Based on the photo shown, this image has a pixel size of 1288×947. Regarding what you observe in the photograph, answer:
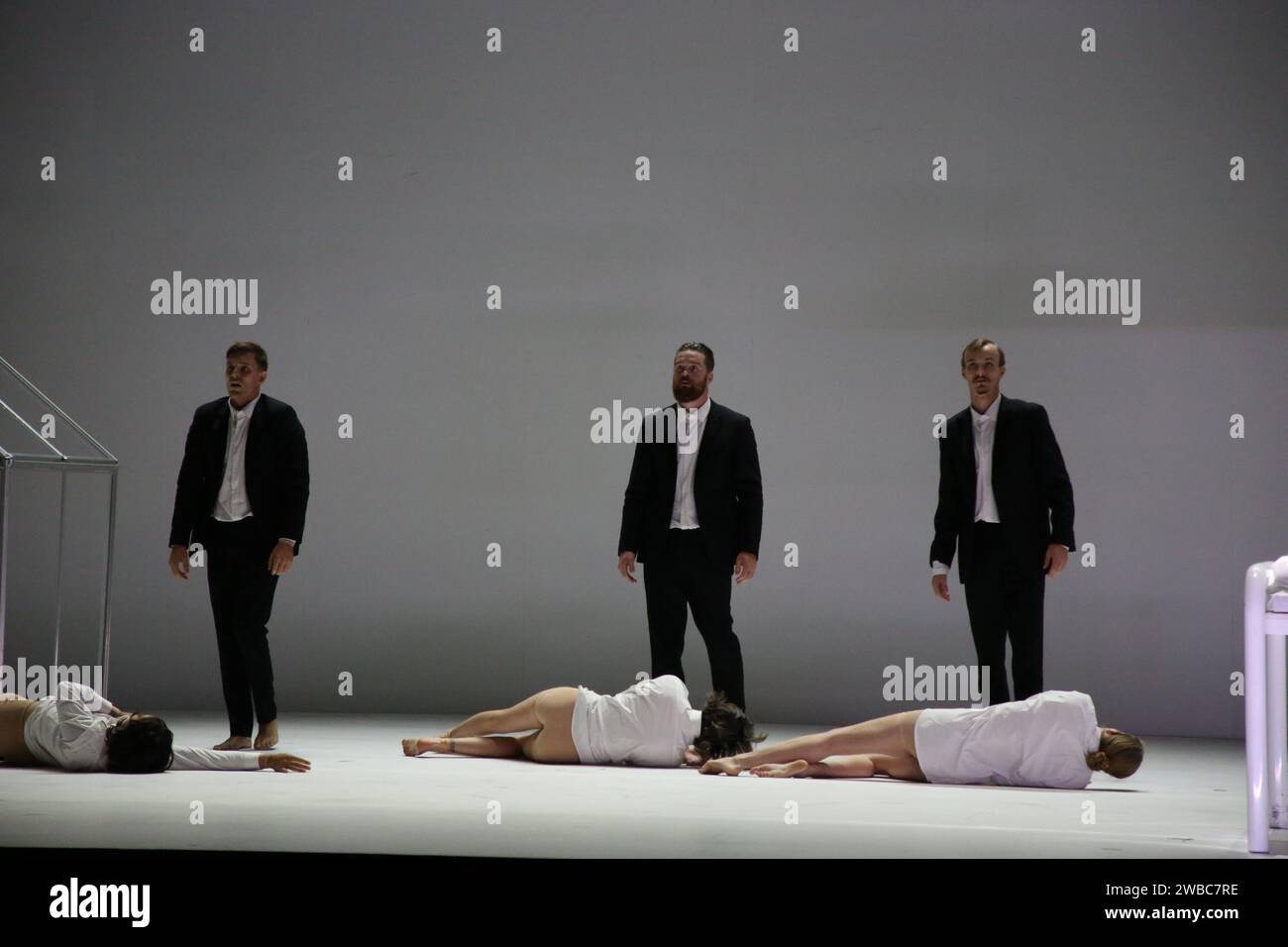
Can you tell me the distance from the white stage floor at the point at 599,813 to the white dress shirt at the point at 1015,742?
0.07 metres

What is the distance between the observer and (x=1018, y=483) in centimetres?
441

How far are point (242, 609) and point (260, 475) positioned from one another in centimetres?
42

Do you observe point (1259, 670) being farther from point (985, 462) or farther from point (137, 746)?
point (137, 746)

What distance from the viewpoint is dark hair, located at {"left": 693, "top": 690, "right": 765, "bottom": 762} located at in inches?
164

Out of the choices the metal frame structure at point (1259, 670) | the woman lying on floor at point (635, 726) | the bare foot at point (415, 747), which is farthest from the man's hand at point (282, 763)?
the metal frame structure at point (1259, 670)

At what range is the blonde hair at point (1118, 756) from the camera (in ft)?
12.1

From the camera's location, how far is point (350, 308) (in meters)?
6.41

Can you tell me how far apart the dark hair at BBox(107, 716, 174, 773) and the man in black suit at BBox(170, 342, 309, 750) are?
645 mm

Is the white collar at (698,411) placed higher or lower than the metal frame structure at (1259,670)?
higher

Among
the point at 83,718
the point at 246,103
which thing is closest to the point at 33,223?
the point at 246,103

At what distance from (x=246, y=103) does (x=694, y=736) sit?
383 centimetres

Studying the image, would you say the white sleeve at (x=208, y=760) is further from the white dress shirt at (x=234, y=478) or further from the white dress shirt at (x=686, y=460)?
the white dress shirt at (x=686, y=460)

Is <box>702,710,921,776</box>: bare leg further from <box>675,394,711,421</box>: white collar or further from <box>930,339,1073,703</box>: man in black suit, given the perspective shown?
<box>675,394,711,421</box>: white collar
